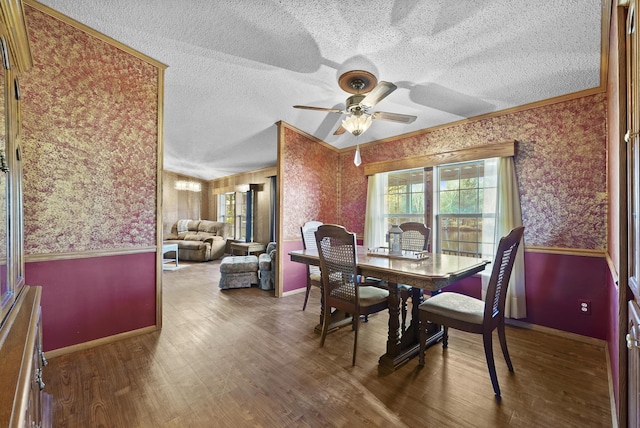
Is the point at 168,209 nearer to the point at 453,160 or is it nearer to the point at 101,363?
the point at 101,363

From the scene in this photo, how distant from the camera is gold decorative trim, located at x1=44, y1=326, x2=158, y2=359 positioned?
2278 millimetres

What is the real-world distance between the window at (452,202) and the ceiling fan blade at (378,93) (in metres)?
1.90

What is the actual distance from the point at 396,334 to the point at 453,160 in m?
2.41

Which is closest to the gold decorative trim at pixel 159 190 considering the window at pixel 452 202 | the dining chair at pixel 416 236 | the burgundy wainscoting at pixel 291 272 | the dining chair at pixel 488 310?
the burgundy wainscoting at pixel 291 272

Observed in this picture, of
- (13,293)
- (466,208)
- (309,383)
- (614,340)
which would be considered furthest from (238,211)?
(614,340)

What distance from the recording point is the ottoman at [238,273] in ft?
14.8

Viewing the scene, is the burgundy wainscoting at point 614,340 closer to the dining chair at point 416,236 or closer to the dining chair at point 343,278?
the dining chair at point 343,278

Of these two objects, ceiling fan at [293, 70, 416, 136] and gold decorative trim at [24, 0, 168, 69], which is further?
ceiling fan at [293, 70, 416, 136]

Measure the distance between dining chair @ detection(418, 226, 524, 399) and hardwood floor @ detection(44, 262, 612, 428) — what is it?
25 cm

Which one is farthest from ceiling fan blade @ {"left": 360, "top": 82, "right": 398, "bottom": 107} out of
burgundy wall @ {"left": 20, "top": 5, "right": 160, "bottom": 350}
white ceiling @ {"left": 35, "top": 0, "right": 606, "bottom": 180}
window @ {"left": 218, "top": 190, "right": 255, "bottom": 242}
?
window @ {"left": 218, "top": 190, "right": 255, "bottom": 242}

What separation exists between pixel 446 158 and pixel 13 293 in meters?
4.01

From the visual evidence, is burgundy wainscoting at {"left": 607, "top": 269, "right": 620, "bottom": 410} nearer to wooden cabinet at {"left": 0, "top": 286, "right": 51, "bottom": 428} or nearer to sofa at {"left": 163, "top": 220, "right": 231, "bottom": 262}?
wooden cabinet at {"left": 0, "top": 286, "right": 51, "bottom": 428}

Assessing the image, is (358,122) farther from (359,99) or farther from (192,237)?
(192,237)

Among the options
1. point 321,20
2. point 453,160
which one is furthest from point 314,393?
point 453,160
